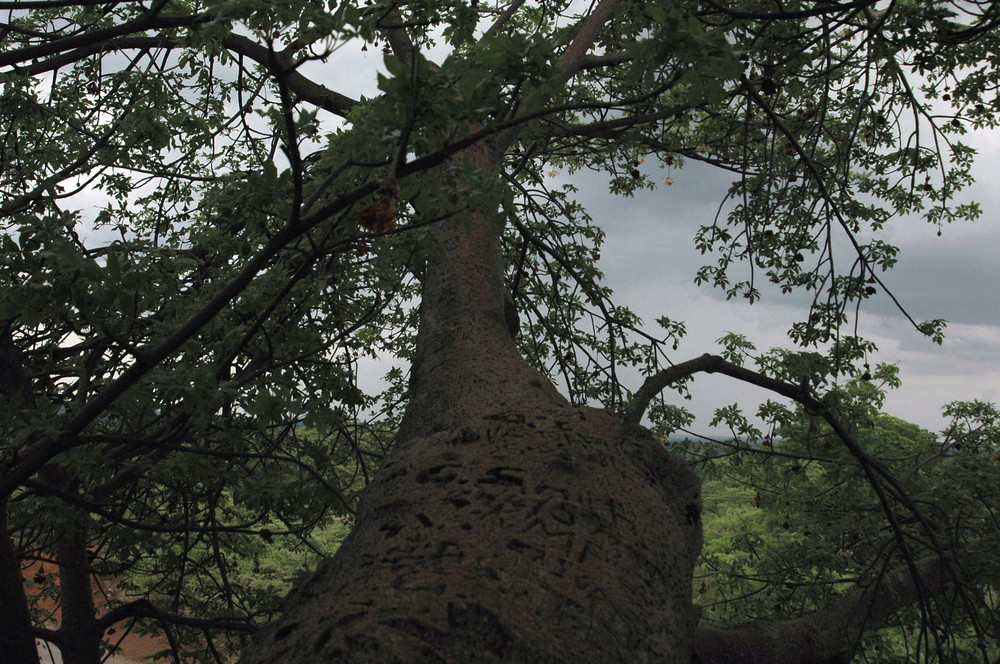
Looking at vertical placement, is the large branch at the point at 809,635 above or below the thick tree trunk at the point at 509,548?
below

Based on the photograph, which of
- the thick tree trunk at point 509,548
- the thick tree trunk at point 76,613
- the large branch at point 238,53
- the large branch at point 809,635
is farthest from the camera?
the large branch at point 238,53

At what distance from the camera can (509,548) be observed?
1706mm

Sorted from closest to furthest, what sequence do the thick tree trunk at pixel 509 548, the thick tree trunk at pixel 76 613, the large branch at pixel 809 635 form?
the thick tree trunk at pixel 509 548 < the large branch at pixel 809 635 < the thick tree trunk at pixel 76 613

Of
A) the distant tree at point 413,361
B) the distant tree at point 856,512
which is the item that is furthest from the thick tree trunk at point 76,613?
the distant tree at point 856,512

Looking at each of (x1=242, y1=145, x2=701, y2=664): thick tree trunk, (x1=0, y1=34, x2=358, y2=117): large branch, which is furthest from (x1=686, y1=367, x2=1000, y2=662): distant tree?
(x1=0, y1=34, x2=358, y2=117): large branch

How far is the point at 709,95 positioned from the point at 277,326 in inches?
88.8

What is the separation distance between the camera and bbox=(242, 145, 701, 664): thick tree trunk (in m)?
1.50

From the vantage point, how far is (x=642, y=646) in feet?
5.36

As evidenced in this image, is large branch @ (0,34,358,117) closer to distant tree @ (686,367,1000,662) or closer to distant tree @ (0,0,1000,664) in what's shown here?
distant tree @ (0,0,1000,664)

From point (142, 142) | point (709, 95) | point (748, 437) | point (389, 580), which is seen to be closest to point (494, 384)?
point (389, 580)

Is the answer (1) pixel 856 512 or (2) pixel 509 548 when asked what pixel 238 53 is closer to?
(2) pixel 509 548

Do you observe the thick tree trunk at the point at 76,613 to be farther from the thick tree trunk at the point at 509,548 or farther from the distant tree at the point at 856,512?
the distant tree at the point at 856,512

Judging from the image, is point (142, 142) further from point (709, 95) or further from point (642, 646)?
point (642, 646)

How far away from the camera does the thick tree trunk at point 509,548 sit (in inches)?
59.1
